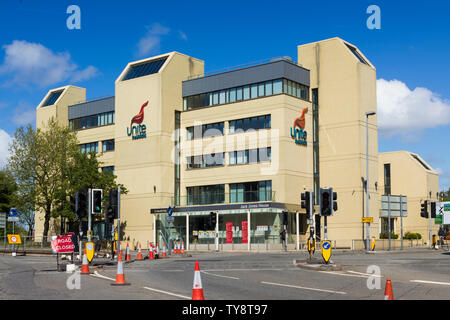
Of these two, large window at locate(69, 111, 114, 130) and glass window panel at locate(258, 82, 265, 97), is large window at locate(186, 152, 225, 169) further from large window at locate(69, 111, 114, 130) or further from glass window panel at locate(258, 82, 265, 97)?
large window at locate(69, 111, 114, 130)

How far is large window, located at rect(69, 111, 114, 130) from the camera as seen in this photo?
228 feet

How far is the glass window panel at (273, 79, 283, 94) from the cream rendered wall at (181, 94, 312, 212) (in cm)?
57

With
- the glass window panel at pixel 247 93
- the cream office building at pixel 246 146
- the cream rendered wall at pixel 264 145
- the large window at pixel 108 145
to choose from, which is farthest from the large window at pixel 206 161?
the large window at pixel 108 145

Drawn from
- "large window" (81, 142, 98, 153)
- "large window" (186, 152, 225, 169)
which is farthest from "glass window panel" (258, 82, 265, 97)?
"large window" (81, 142, 98, 153)

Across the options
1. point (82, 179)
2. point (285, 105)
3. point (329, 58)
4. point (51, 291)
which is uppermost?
point (329, 58)

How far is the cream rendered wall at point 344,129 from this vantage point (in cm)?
5644

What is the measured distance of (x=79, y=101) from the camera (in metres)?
76.9

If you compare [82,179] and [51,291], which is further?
[82,179]

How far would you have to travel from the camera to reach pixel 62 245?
2433cm

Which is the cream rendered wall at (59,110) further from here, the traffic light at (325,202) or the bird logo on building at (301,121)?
the traffic light at (325,202)

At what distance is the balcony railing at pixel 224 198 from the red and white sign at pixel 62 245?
32532mm
